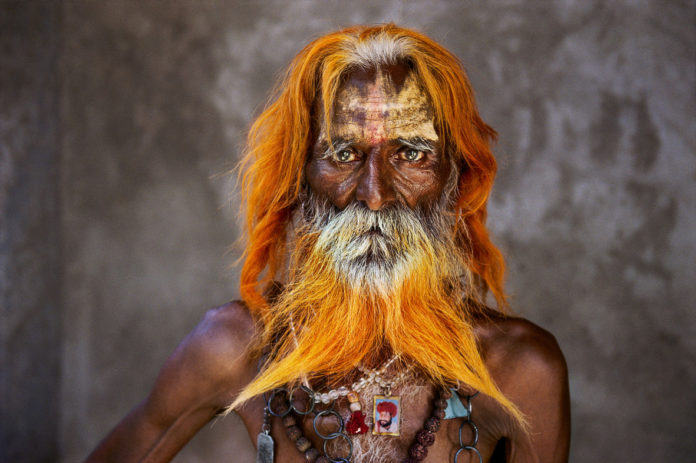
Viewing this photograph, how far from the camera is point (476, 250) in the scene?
6.66ft

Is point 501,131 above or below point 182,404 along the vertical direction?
above

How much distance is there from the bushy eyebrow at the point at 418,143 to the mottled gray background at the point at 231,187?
1087mm

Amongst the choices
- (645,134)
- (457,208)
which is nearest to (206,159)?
(457,208)

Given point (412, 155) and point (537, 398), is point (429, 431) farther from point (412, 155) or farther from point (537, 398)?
point (412, 155)

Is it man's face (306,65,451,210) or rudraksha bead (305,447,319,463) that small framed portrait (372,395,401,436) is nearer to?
rudraksha bead (305,447,319,463)

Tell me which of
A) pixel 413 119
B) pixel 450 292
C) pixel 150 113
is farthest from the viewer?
pixel 150 113

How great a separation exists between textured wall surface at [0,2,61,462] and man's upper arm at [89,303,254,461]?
95 cm

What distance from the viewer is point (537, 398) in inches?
73.0

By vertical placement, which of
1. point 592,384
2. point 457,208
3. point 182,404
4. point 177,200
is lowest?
point 592,384

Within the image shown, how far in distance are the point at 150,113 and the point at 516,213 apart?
5.03 feet

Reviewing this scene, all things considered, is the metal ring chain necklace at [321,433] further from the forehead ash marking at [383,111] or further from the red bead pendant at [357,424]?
the forehead ash marking at [383,111]

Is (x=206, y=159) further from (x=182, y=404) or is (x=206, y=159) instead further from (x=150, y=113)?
(x=182, y=404)

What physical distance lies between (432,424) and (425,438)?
38mm

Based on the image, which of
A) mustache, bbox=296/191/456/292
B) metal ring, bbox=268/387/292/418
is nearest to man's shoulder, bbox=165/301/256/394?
metal ring, bbox=268/387/292/418
